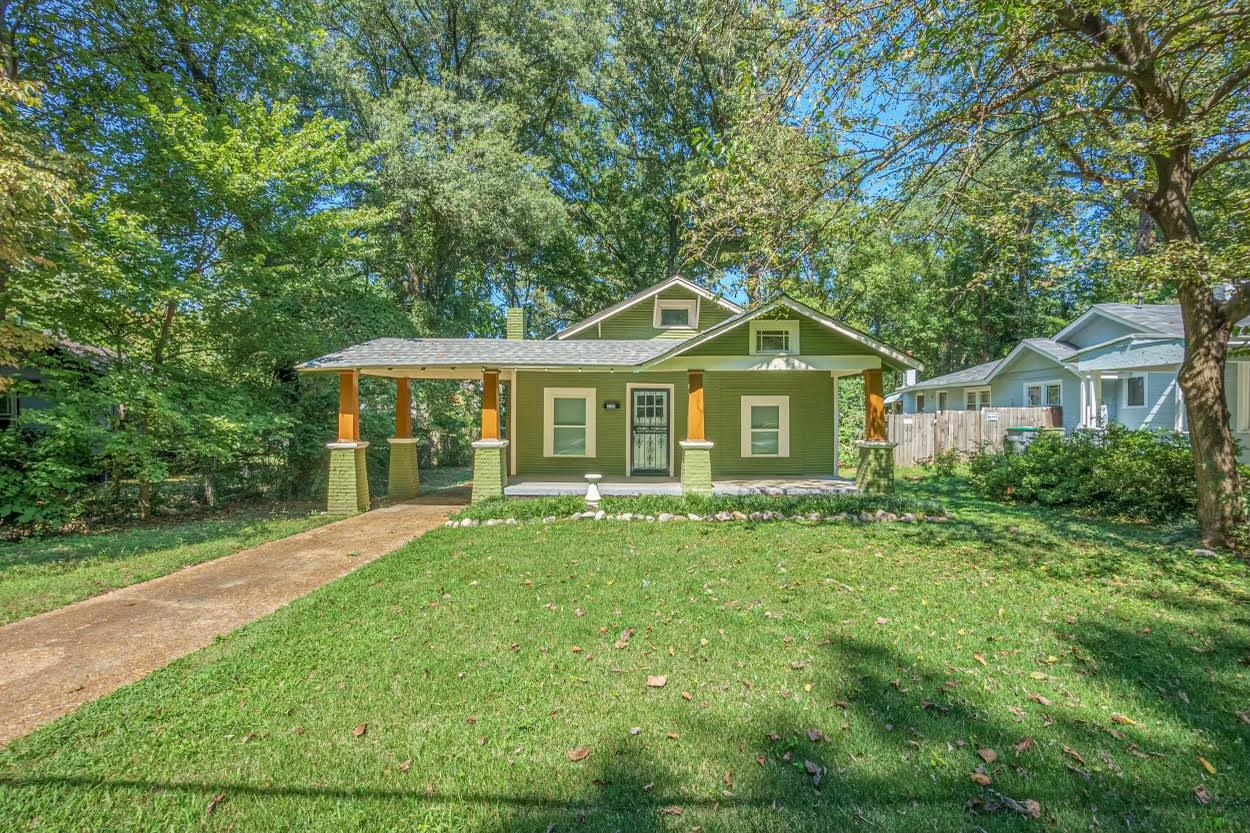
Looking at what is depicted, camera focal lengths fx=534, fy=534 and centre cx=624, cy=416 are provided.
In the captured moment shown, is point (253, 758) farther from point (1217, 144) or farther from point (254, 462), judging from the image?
point (1217, 144)

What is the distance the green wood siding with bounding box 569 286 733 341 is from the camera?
45.4ft

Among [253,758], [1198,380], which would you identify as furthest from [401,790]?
[1198,380]

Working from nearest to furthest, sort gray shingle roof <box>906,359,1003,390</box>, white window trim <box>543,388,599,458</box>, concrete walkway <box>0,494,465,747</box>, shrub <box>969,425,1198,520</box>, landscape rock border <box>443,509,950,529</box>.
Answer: concrete walkway <box>0,494,465,747</box>, shrub <box>969,425,1198,520</box>, landscape rock border <box>443,509,950,529</box>, white window trim <box>543,388,599,458</box>, gray shingle roof <box>906,359,1003,390</box>

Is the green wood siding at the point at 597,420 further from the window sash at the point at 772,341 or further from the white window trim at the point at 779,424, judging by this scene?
the window sash at the point at 772,341

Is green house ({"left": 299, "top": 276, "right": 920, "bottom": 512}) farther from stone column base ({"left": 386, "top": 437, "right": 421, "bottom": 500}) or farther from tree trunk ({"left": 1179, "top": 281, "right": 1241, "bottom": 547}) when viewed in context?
tree trunk ({"left": 1179, "top": 281, "right": 1241, "bottom": 547})

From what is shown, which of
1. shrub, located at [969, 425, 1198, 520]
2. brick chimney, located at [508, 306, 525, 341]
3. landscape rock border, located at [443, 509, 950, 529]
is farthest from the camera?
brick chimney, located at [508, 306, 525, 341]

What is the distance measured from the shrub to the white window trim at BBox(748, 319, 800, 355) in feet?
17.2

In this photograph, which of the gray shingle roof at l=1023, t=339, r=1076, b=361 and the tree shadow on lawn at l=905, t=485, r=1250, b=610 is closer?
the tree shadow on lawn at l=905, t=485, r=1250, b=610

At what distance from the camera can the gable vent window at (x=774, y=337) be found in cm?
1048

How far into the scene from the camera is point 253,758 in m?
2.74

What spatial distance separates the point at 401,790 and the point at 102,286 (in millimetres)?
10104

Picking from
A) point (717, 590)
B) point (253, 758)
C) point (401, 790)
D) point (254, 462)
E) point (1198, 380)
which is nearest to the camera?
point (401, 790)

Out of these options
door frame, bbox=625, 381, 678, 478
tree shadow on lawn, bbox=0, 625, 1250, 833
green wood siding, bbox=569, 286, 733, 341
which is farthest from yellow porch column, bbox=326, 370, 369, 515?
tree shadow on lawn, bbox=0, 625, 1250, 833

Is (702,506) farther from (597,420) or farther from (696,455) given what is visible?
(597,420)
